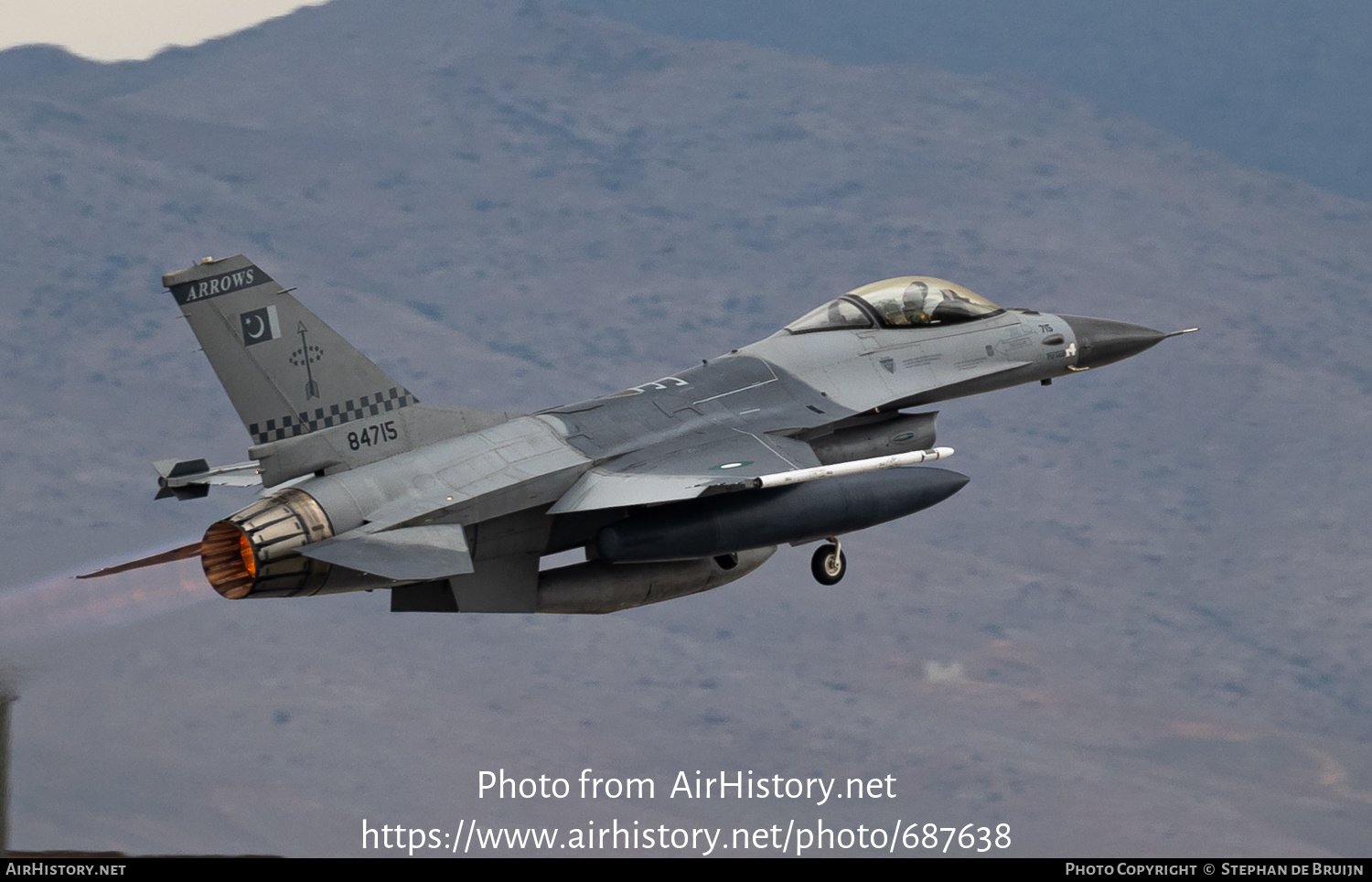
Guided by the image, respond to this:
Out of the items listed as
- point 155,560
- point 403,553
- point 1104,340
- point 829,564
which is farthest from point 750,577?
point 403,553

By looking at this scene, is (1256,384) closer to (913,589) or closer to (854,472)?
(913,589)

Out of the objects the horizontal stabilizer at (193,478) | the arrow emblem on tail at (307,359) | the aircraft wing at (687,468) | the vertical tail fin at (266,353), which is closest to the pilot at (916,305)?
the aircraft wing at (687,468)

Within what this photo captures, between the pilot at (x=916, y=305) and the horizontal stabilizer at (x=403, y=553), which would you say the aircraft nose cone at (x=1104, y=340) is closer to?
the pilot at (x=916, y=305)

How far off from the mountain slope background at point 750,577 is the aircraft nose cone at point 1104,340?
55.5 m

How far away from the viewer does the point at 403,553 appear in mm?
20719

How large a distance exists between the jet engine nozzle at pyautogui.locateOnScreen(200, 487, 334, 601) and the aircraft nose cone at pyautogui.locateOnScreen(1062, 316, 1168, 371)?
11.2m

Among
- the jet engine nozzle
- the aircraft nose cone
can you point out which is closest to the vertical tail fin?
the jet engine nozzle

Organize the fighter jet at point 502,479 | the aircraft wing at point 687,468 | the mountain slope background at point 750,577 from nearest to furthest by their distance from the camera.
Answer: the fighter jet at point 502,479 < the aircraft wing at point 687,468 < the mountain slope background at point 750,577

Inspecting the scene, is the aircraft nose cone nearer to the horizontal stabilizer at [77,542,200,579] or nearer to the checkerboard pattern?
the checkerboard pattern

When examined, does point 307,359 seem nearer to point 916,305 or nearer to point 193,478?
point 193,478

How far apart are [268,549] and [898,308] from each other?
9497 mm

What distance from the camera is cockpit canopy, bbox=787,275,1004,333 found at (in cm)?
2594

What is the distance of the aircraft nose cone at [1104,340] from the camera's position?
2708cm

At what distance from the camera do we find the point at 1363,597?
473 feet
